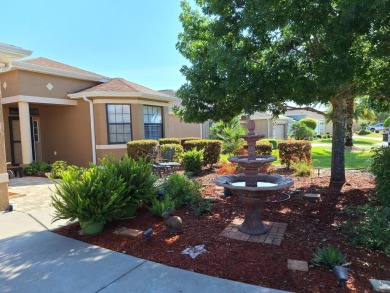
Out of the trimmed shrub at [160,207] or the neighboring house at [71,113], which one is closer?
the trimmed shrub at [160,207]

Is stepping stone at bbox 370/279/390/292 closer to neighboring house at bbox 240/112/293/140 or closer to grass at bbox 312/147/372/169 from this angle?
grass at bbox 312/147/372/169

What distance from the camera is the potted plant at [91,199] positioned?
4.41 m

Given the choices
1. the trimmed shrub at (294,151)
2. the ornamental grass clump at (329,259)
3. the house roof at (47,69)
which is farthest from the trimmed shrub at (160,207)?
the house roof at (47,69)

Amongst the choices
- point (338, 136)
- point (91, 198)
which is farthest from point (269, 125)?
point (91, 198)

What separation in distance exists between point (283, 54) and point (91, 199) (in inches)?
204

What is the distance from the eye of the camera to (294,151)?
400 inches

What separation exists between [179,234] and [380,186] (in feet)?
12.3

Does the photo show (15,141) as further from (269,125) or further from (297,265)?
(269,125)

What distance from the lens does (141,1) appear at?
10766 mm

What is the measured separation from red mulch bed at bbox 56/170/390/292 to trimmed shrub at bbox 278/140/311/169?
3838 mm

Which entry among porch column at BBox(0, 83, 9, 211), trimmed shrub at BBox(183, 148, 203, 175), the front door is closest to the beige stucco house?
porch column at BBox(0, 83, 9, 211)

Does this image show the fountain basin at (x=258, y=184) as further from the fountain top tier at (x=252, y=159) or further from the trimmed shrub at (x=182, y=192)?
the trimmed shrub at (x=182, y=192)

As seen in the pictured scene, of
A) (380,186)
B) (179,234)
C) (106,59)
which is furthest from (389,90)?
(106,59)

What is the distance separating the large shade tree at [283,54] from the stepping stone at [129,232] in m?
3.15
